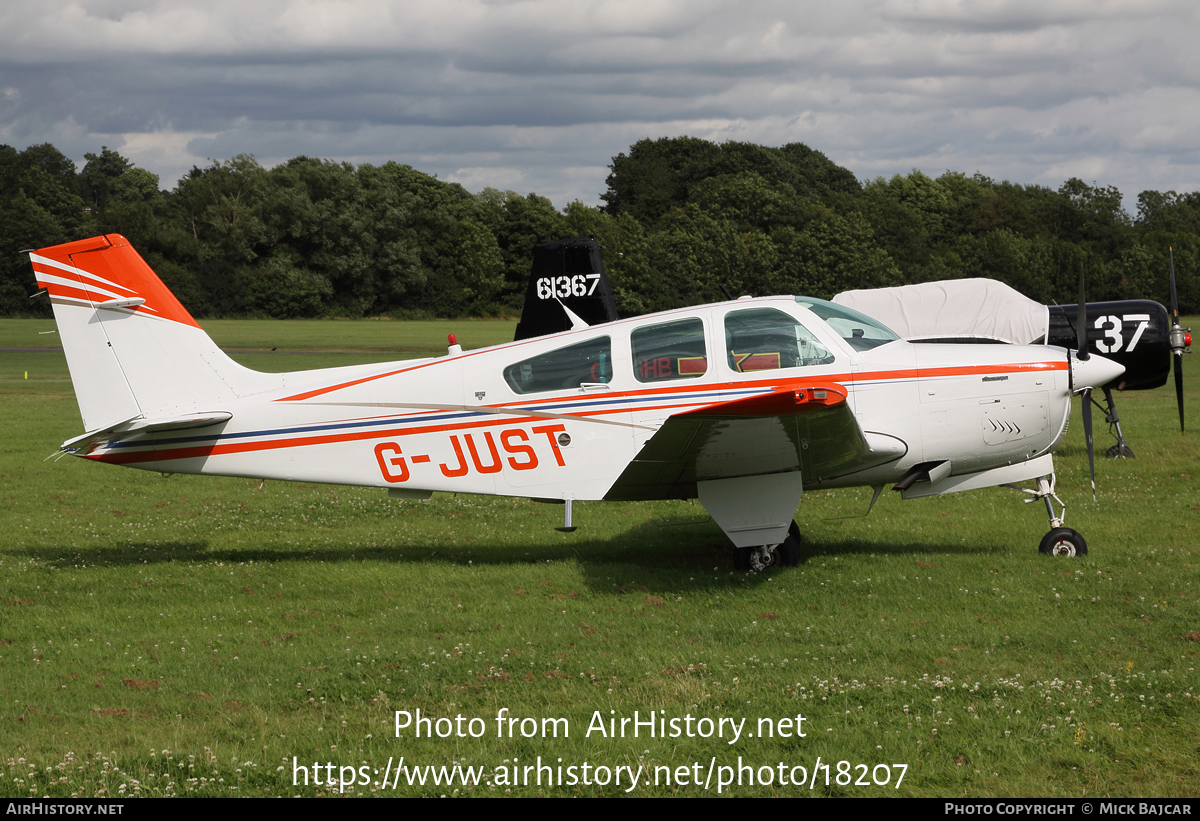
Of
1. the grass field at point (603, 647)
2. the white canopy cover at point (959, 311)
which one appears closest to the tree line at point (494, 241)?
the white canopy cover at point (959, 311)

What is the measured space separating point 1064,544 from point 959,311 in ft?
22.7

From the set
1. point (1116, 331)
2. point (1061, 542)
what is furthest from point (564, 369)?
point (1116, 331)

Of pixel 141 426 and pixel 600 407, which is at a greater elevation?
pixel 141 426

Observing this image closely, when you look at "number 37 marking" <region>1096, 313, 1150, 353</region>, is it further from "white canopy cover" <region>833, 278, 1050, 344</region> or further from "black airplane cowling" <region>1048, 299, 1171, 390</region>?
"white canopy cover" <region>833, 278, 1050, 344</region>

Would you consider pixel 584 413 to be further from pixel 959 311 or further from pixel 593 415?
pixel 959 311

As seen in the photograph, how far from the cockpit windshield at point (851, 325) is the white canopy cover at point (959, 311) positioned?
6.21 metres

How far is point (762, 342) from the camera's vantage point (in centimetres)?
796

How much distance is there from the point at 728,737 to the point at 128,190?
104 meters

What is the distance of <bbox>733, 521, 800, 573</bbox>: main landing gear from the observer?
8.36 meters

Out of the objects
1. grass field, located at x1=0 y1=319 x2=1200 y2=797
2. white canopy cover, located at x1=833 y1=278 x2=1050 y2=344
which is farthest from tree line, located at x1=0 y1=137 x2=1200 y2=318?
grass field, located at x1=0 y1=319 x2=1200 y2=797

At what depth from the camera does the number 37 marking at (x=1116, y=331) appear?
14.0 m

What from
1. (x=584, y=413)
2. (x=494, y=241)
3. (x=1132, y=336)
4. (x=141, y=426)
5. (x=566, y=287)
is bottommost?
(x=1132, y=336)

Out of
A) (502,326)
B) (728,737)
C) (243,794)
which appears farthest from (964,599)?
(502,326)

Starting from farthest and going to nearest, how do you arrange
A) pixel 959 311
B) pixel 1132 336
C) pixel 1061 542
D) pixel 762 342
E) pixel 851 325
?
1. pixel 959 311
2. pixel 1132 336
3. pixel 1061 542
4. pixel 851 325
5. pixel 762 342
